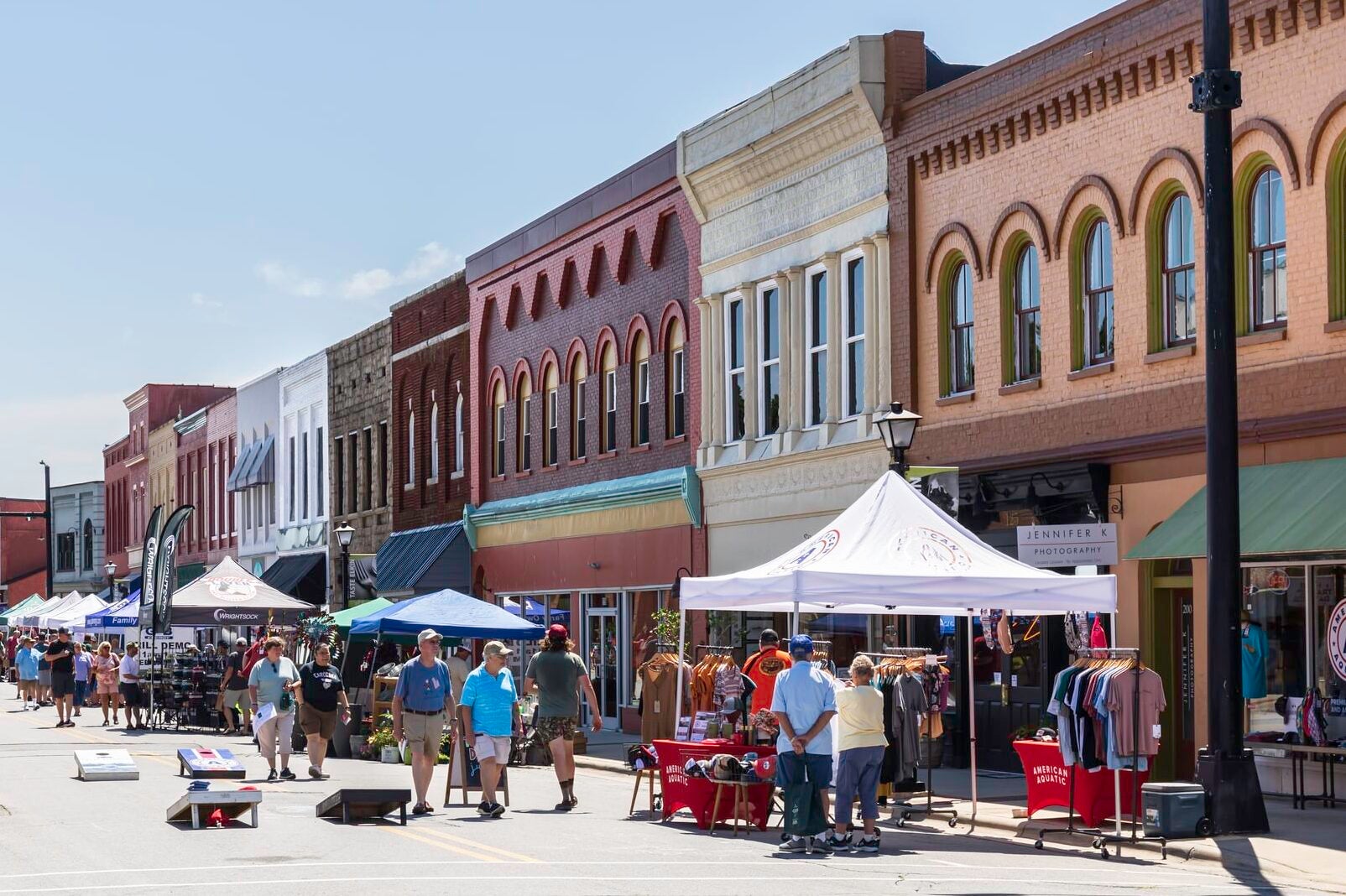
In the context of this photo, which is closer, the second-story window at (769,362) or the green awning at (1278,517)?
the green awning at (1278,517)

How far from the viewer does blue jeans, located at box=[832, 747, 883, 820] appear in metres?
16.7

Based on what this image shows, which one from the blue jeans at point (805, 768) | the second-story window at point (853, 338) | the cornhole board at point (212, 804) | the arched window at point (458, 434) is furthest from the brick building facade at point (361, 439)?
the blue jeans at point (805, 768)

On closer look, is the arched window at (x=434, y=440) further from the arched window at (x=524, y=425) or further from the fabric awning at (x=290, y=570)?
the fabric awning at (x=290, y=570)

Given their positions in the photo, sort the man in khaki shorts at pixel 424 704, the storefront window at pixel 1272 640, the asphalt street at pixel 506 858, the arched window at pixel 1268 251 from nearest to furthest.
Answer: the asphalt street at pixel 506 858, the man in khaki shorts at pixel 424 704, the storefront window at pixel 1272 640, the arched window at pixel 1268 251

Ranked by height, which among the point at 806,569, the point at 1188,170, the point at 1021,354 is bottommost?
the point at 806,569

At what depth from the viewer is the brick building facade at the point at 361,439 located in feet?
169

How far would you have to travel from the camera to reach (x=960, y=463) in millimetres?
26219

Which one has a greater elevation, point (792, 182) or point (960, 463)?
point (792, 182)

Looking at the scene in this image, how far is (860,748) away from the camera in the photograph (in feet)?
54.9

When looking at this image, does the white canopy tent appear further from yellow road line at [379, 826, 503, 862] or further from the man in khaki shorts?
yellow road line at [379, 826, 503, 862]

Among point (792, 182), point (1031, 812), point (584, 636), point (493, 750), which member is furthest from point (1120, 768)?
point (584, 636)

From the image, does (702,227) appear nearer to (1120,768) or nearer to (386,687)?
(386,687)

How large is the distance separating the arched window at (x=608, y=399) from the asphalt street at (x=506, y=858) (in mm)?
16911

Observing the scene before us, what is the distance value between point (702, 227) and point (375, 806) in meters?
17.3
